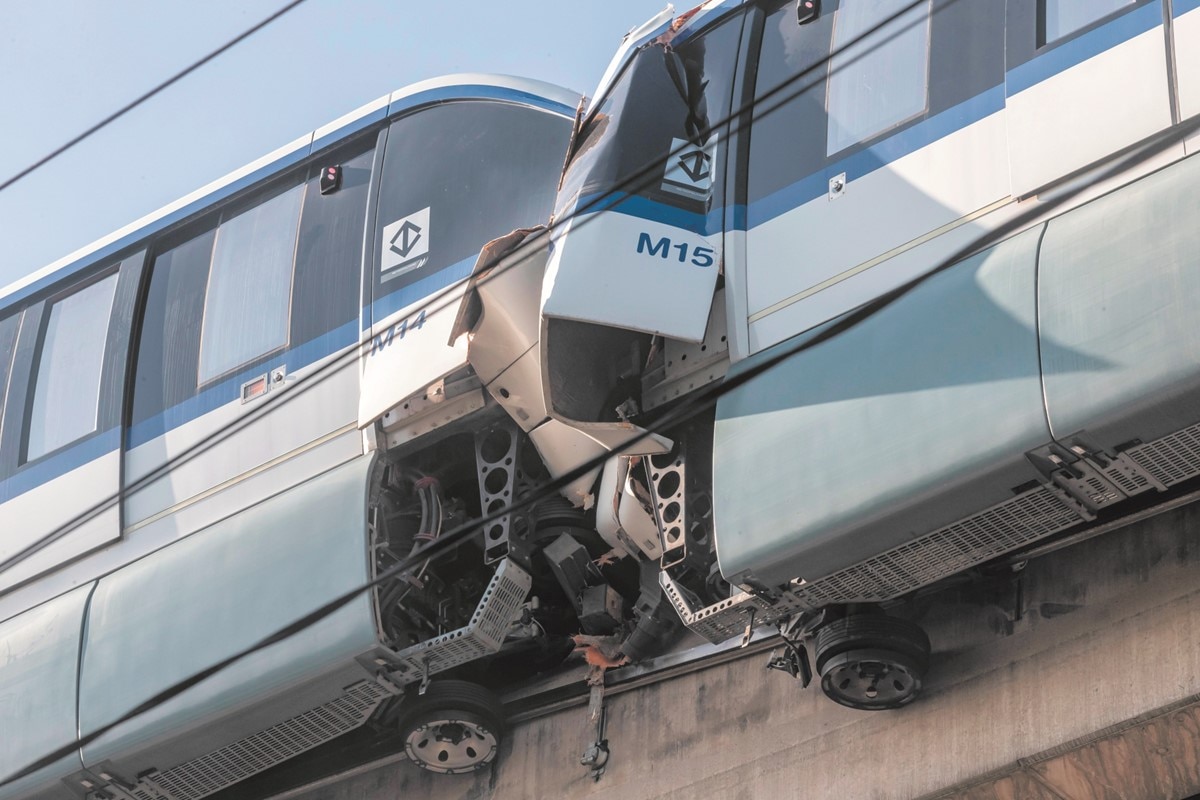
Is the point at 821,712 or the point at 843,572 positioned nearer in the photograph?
the point at 843,572

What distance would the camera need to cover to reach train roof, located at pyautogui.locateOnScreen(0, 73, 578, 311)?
844cm

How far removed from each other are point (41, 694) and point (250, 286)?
94.1 inches

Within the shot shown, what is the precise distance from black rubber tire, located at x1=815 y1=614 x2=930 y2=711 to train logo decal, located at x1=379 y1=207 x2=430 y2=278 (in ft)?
9.63

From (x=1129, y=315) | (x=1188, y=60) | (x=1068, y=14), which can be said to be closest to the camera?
(x=1129, y=315)

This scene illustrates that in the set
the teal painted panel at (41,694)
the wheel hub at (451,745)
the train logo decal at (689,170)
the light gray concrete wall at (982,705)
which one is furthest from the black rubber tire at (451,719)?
the train logo decal at (689,170)

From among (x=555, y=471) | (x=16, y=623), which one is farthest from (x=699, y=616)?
(x=16, y=623)

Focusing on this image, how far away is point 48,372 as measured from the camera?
976 cm

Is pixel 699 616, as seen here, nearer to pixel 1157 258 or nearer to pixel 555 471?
pixel 555 471

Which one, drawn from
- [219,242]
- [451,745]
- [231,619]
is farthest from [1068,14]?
[219,242]

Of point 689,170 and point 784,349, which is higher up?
point 689,170

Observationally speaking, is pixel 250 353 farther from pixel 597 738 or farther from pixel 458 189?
pixel 597 738

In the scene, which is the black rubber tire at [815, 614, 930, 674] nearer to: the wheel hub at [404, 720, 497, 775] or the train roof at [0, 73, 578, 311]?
the wheel hub at [404, 720, 497, 775]

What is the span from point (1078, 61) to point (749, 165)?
1579 mm

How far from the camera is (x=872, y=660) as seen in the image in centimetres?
634
